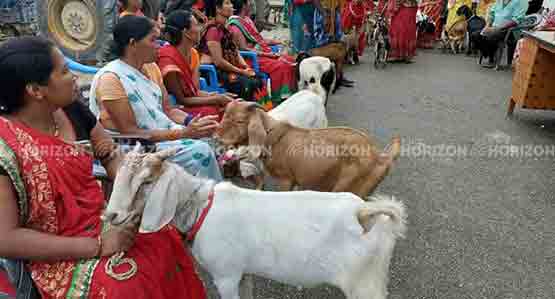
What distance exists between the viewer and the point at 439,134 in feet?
17.4

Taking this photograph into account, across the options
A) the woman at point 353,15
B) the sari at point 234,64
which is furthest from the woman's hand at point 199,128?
the woman at point 353,15

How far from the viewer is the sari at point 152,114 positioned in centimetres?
242

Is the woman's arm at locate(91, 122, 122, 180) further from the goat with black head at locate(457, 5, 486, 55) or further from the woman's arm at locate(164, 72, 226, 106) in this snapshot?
the goat with black head at locate(457, 5, 486, 55)

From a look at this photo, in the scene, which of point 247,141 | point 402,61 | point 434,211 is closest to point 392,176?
point 434,211

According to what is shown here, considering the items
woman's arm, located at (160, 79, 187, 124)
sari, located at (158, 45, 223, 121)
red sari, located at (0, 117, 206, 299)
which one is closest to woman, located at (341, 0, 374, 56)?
sari, located at (158, 45, 223, 121)

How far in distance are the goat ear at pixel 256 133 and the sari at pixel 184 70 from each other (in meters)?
0.63

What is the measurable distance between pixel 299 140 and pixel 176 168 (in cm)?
129

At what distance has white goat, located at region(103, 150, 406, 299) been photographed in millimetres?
1683

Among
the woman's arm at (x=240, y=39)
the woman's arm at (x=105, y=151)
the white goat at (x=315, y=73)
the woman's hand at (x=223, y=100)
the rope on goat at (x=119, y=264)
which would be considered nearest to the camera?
the rope on goat at (x=119, y=264)

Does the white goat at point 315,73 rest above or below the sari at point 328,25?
below

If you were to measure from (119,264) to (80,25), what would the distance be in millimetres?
4898

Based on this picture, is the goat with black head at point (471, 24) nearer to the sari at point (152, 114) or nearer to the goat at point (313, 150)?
the goat at point (313, 150)

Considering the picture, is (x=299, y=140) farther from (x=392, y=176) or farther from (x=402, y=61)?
(x=402, y=61)

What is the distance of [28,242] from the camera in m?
1.39
